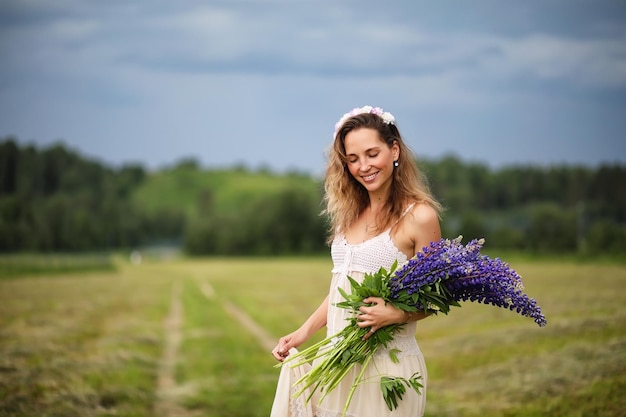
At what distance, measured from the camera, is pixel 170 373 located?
37.4ft

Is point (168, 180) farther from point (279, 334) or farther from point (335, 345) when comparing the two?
point (335, 345)

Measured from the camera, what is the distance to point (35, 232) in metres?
49.0

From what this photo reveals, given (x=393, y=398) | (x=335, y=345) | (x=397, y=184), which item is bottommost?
(x=393, y=398)

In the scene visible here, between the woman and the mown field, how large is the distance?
4259 mm

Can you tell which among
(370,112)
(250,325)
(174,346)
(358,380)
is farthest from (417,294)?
(250,325)

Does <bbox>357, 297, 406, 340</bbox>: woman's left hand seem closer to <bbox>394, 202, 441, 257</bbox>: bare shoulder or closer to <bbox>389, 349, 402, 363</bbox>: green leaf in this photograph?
<bbox>389, 349, 402, 363</bbox>: green leaf

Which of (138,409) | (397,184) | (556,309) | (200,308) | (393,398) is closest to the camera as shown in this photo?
(393,398)

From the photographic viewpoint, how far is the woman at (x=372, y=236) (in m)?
3.87

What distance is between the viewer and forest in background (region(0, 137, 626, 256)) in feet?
152

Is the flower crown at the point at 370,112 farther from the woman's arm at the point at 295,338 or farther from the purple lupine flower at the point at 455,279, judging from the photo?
the woman's arm at the point at 295,338

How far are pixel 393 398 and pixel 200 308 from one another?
19099 mm

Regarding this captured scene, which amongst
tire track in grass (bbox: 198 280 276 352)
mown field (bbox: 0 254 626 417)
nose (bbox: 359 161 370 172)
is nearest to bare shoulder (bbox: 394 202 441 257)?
nose (bbox: 359 161 370 172)

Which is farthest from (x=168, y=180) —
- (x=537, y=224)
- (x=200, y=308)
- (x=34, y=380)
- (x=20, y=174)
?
(x=34, y=380)

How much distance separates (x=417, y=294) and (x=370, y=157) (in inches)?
32.6
